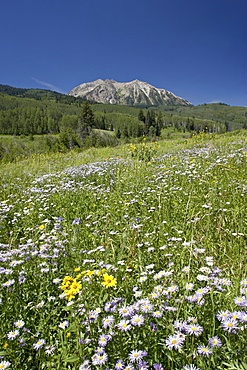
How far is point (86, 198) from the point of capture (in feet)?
20.2

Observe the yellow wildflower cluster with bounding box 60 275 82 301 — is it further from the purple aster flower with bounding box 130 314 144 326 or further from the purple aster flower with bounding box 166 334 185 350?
the purple aster flower with bounding box 166 334 185 350

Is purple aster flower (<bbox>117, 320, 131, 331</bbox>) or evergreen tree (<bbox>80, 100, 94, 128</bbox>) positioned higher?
evergreen tree (<bbox>80, 100, 94, 128</bbox>)

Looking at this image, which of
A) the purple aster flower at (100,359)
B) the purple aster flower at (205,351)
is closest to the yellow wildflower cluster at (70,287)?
the purple aster flower at (100,359)

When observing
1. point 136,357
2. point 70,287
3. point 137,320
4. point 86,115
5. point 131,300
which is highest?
point 86,115

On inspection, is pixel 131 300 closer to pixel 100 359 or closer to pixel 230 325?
pixel 100 359

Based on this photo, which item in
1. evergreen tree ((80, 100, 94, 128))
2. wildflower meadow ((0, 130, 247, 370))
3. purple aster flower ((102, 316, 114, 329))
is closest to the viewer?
wildflower meadow ((0, 130, 247, 370))

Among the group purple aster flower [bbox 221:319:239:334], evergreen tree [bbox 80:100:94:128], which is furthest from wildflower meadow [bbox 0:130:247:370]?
evergreen tree [bbox 80:100:94:128]

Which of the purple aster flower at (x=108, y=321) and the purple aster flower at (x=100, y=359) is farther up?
the purple aster flower at (x=108, y=321)

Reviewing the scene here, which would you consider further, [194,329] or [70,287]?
[70,287]

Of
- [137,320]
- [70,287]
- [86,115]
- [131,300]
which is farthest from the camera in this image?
[86,115]

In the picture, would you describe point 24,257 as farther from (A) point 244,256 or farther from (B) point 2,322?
(A) point 244,256

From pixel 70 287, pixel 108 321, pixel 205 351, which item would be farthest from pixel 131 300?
pixel 205 351

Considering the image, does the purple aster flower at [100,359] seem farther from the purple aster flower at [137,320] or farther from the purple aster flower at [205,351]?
the purple aster flower at [205,351]

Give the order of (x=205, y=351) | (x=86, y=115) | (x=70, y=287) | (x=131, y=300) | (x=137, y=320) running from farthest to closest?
(x=86, y=115)
(x=131, y=300)
(x=70, y=287)
(x=137, y=320)
(x=205, y=351)
